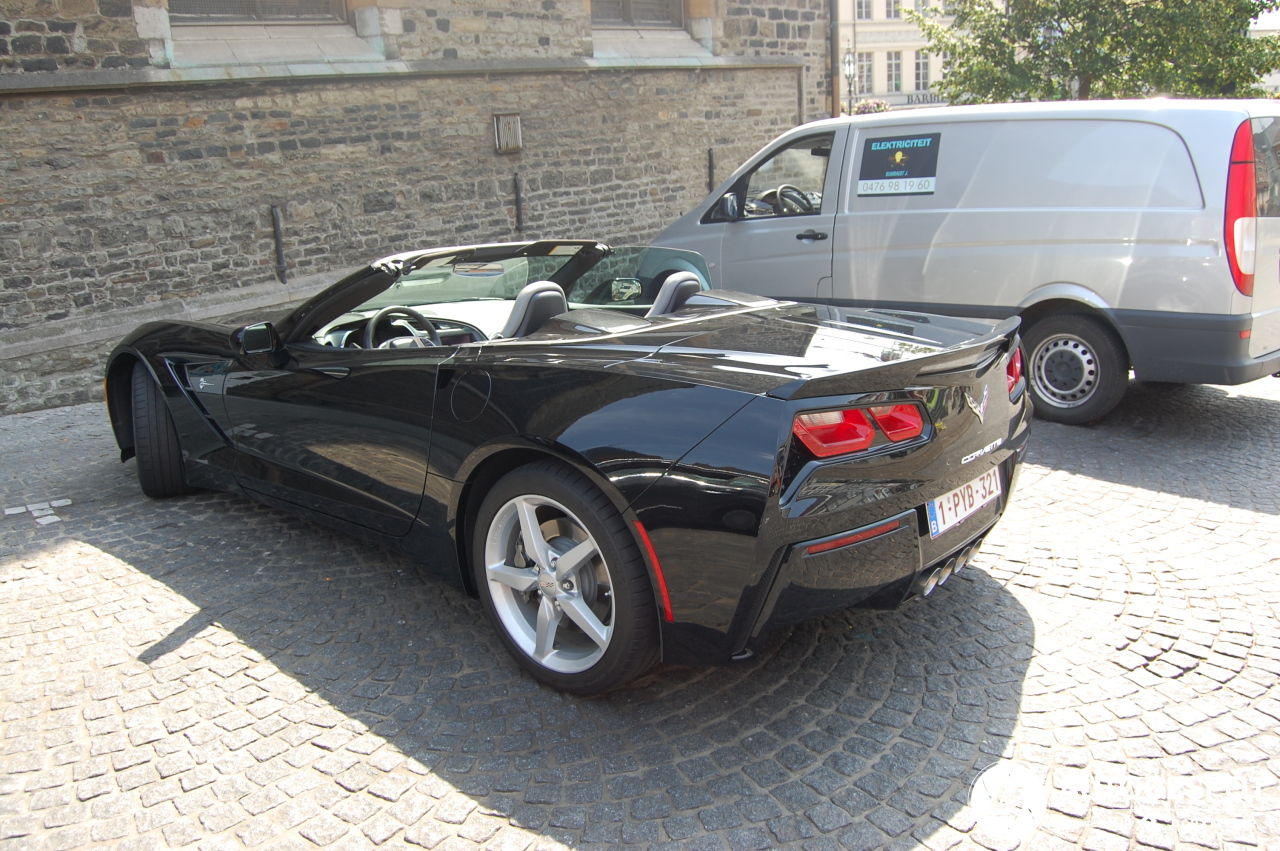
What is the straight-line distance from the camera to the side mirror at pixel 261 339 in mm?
4039

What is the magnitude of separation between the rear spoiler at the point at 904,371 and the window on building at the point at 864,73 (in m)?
69.1

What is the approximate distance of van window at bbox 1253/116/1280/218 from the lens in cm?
523

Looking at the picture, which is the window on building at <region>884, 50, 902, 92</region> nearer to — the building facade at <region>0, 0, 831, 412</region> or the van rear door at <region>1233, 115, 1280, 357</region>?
the building facade at <region>0, 0, 831, 412</region>

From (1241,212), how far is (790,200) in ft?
10.1

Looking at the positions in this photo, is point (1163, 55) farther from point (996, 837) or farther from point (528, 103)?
point (996, 837)

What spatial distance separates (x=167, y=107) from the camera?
30.6 ft

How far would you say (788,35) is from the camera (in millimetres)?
16031

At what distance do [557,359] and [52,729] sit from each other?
1.86 m

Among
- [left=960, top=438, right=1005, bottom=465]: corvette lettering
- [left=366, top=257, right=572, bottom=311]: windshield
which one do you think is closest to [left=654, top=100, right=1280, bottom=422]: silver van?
[left=960, top=438, right=1005, bottom=465]: corvette lettering

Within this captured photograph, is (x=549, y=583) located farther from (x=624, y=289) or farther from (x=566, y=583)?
(x=624, y=289)

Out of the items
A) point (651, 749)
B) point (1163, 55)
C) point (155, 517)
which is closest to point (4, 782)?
point (651, 749)

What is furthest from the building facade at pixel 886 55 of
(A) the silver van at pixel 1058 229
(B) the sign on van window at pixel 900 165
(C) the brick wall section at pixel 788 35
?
(B) the sign on van window at pixel 900 165

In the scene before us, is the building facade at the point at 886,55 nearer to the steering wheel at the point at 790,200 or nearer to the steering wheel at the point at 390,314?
the steering wheel at the point at 790,200

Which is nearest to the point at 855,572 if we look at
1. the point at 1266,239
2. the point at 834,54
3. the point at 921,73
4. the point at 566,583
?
the point at 566,583
